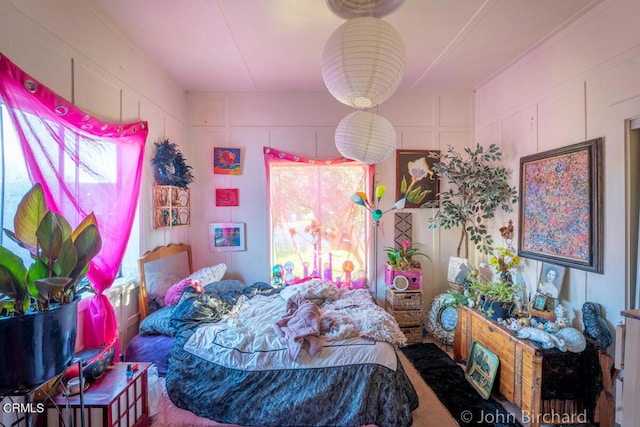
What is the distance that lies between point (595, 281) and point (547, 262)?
1.22ft

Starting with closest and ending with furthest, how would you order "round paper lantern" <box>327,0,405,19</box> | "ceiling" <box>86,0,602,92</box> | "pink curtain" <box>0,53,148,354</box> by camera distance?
"round paper lantern" <box>327,0,405,19</box> → "pink curtain" <box>0,53,148,354</box> → "ceiling" <box>86,0,602,92</box>

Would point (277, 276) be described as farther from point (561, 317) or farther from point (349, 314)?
point (561, 317)

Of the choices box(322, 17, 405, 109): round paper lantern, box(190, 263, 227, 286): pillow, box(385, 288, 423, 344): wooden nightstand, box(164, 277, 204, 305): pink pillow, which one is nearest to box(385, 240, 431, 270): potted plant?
box(385, 288, 423, 344): wooden nightstand

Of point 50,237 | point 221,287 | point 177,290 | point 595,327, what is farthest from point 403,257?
point 50,237

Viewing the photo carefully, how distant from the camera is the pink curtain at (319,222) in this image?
3.46 metres

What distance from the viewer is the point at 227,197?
3.45m

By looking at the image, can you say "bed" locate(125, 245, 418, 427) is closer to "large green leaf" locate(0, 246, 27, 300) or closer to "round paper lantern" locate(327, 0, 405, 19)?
"large green leaf" locate(0, 246, 27, 300)

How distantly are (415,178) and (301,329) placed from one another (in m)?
2.42

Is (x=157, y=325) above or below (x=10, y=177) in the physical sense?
below

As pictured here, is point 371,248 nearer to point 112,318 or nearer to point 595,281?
point 595,281

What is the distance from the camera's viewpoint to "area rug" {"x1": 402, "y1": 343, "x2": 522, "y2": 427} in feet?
6.39

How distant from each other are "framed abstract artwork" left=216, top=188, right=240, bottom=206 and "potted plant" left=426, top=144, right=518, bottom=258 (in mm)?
2470

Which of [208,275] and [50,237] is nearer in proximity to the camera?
[50,237]

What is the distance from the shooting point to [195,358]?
1.96m
